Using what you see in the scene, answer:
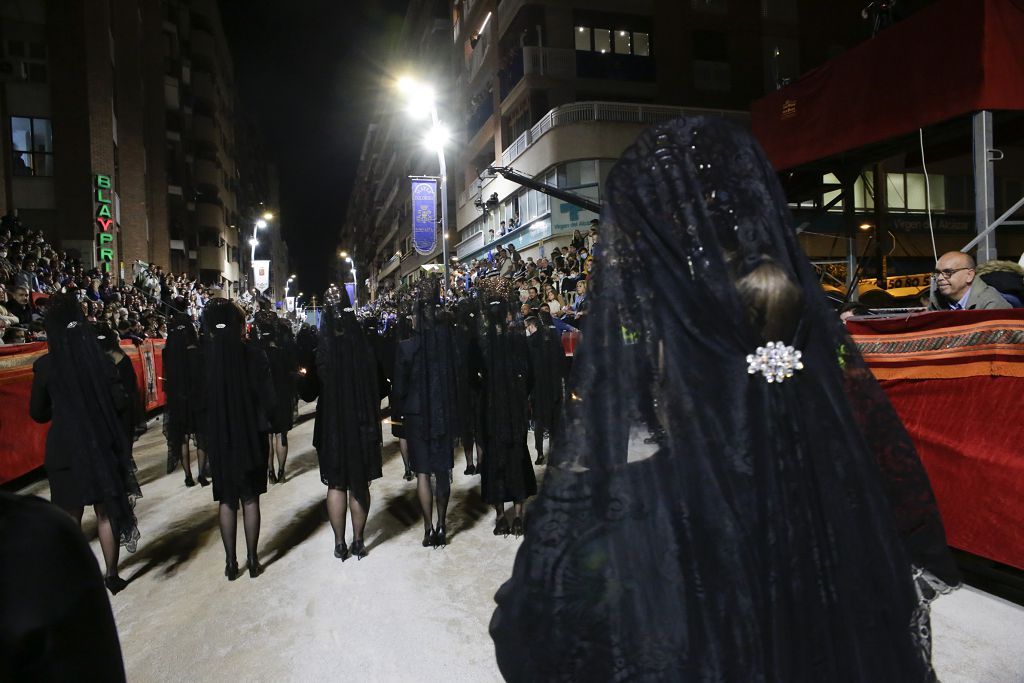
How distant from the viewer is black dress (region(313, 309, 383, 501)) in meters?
5.15

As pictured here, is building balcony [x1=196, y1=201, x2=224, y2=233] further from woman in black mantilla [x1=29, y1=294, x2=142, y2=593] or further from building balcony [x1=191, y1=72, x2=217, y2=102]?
woman in black mantilla [x1=29, y1=294, x2=142, y2=593]

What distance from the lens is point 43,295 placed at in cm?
1260

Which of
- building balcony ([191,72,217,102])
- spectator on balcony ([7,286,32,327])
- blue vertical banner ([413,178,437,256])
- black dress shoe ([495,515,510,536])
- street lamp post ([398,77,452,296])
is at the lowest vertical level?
black dress shoe ([495,515,510,536])

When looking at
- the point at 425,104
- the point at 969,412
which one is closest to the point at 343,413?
the point at 969,412

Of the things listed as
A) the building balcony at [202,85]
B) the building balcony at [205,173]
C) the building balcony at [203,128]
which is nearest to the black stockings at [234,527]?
the building balcony at [205,173]

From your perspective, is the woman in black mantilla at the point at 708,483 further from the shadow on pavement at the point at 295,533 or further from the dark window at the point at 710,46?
the dark window at the point at 710,46

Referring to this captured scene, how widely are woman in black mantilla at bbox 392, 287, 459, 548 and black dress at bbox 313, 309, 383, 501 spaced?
474 millimetres

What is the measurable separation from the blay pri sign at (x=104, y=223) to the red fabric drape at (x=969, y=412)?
2802 centimetres

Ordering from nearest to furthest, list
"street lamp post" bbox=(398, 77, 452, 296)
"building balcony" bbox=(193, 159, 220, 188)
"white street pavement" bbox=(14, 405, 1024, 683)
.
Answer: "white street pavement" bbox=(14, 405, 1024, 683), "street lamp post" bbox=(398, 77, 452, 296), "building balcony" bbox=(193, 159, 220, 188)

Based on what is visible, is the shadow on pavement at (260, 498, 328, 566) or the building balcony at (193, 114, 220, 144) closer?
the shadow on pavement at (260, 498, 328, 566)

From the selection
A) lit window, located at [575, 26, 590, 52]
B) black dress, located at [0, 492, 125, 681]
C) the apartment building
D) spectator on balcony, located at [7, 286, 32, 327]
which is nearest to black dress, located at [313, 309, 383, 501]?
black dress, located at [0, 492, 125, 681]

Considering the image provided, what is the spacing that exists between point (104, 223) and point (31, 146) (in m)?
3.86

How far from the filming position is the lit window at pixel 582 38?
27091 millimetres

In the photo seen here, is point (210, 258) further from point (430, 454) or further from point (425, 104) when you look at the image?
point (430, 454)
